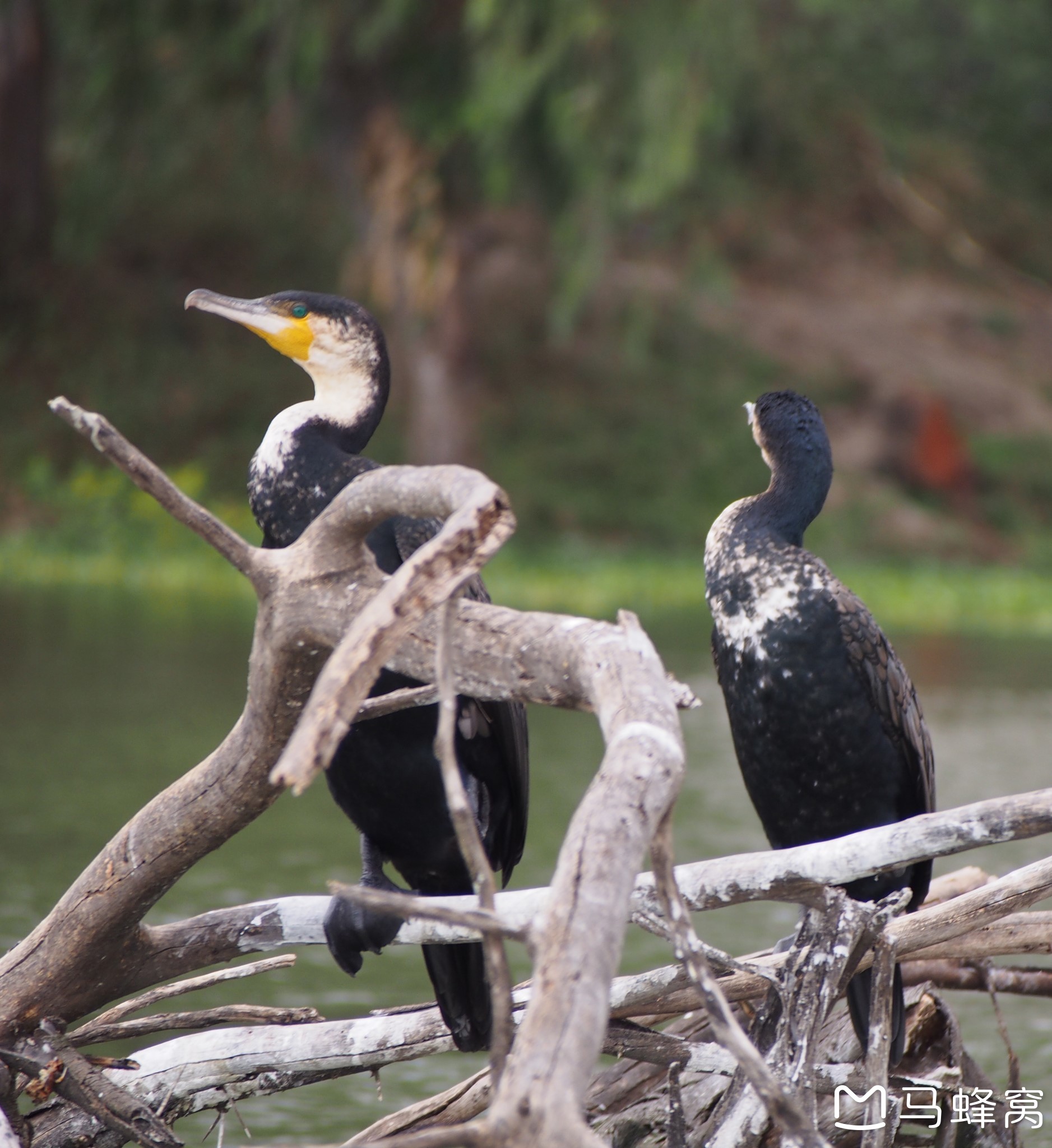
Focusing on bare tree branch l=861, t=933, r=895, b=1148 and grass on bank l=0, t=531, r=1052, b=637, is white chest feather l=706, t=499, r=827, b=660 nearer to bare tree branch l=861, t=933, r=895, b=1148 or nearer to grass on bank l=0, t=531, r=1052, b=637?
bare tree branch l=861, t=933, r=895, b=1148

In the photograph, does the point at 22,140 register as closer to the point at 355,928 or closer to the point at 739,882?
the point at 355,928

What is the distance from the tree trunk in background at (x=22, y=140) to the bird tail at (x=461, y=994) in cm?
1480

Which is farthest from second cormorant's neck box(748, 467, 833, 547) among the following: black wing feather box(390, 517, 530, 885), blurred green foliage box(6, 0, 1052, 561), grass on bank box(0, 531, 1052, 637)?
blurred green foliage box(6, 0, 1052, 561)

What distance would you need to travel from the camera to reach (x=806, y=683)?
291cm

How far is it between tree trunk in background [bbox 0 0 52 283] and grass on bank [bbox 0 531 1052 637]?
4.19 metres

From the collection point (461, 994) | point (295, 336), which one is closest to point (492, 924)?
point (461, 994)

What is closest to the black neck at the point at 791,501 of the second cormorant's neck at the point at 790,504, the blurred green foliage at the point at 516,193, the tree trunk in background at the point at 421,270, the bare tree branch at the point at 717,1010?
the second cormorant's neck at the point at 790,504

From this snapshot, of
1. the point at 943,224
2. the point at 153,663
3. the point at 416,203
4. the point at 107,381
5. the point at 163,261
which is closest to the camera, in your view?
the point at 153,663

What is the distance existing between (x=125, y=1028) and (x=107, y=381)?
46.9 feet

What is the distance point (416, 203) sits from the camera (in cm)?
1334

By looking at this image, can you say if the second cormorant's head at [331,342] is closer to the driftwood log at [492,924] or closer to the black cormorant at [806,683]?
the black cormorant at [806,683]

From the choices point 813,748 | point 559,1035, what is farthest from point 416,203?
point 559,1035

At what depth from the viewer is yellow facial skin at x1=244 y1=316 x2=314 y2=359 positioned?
2.90 m

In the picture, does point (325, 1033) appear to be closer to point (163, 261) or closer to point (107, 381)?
point (107, 381)
